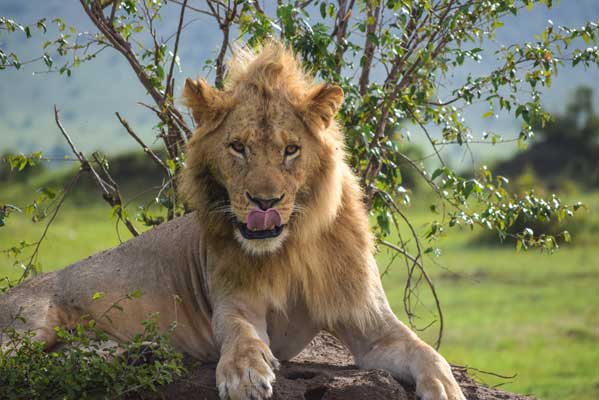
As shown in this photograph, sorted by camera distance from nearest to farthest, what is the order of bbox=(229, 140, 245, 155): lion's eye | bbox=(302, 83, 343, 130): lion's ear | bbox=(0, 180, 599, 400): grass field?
bbox=(229, 140, 245, 155): lion's eye, bbox=(302, 83, 343, 130): lion's ear, bbox=(0, 180, 599, 400): grass field

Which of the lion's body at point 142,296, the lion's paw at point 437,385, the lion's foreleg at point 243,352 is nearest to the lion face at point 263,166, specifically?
the lion's foreleg at point 243,352

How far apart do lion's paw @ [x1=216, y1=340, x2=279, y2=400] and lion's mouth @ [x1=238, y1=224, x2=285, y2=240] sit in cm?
49

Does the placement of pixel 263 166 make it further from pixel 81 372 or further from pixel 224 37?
pixel 224 37

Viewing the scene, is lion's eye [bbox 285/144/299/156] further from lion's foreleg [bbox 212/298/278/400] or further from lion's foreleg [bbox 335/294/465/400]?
lion's foreleg [bbox 335/294/465/400]

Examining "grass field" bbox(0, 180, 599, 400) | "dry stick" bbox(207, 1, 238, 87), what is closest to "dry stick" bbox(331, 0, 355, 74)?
"dry stick" bbox(207, 1, 238, 87)

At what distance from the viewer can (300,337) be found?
4852 millimetres

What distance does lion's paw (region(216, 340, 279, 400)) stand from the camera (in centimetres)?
386

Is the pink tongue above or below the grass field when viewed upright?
above

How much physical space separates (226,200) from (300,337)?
893 mm

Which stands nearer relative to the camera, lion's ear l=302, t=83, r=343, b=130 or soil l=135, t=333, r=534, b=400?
soil l=135, t=333, r=534, b=400

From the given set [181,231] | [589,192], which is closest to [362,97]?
[181,231]

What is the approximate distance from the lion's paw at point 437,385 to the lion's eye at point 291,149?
1176 millimetres

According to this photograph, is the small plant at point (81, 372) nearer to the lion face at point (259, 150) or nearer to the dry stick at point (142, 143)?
the lion face at point (259, 150)

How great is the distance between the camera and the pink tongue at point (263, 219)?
412cm
